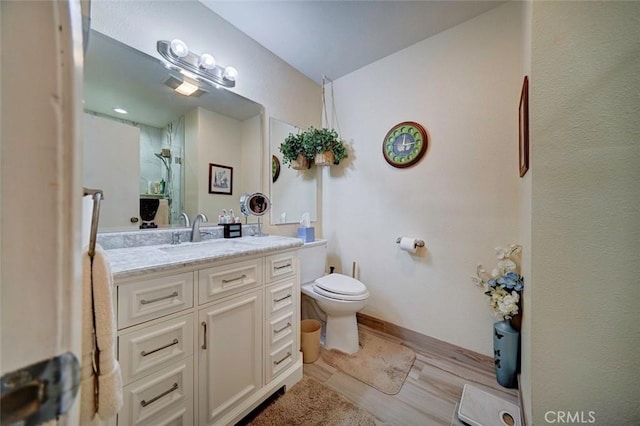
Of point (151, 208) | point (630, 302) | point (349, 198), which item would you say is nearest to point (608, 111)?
point (630, 302)

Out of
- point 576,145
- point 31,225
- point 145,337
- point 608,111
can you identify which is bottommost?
point 145,337

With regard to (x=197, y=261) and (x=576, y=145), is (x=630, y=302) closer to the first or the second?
(x=576, y=145)

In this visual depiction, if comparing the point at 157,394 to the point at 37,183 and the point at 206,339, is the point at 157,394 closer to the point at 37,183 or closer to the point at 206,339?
the point at 206,339

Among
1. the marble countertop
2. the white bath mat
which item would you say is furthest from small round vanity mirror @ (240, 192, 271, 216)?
the white bath mat

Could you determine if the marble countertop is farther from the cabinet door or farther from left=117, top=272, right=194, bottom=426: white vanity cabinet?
the cabinet door

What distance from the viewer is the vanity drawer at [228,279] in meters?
1.04

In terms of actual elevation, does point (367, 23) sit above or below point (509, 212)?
above

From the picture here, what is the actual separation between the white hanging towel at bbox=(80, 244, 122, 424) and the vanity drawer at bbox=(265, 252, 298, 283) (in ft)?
2.85

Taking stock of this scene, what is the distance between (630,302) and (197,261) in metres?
1.56

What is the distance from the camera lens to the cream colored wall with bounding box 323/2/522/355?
157cm

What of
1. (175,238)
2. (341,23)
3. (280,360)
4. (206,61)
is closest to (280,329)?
(280,360)

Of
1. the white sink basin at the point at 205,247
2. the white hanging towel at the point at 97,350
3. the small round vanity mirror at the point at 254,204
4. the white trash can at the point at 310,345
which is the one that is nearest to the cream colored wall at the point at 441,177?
the white trash can at the point at 310,345

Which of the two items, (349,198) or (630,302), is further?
(349,198)

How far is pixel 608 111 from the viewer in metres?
0.79
